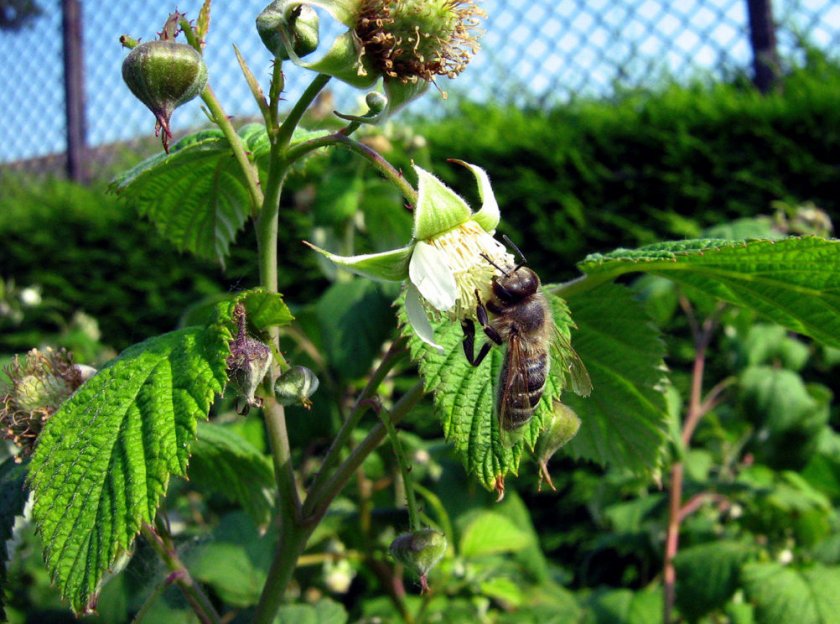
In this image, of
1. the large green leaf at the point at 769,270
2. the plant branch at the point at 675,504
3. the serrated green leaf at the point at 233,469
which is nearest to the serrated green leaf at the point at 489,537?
the plant branch at the point at 675,504

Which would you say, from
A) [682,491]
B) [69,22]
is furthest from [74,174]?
[682,491]


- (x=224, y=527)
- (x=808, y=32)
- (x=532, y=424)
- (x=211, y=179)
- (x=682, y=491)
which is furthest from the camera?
(x=808, y=32)

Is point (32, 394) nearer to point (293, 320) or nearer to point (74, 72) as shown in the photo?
point (293, 320)

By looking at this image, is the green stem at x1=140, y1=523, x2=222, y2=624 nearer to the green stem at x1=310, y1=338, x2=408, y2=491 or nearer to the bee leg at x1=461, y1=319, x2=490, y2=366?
the green stem at x1=310, y1=338, x2=408, y2=491

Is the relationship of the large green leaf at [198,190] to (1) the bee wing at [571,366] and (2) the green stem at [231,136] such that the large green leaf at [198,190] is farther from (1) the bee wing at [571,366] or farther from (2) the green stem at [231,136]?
(1) the bee wing at [571,366]

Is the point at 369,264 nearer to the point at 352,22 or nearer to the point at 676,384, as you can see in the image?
the point at 352,22

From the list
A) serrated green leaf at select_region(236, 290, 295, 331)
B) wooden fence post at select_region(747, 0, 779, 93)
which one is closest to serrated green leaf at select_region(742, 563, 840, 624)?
serrated green leaf at select_region(236, 290, 295, 331)

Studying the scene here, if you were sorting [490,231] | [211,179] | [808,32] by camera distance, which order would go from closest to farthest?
1. [490,231]
2. [211,179]
3. [808,32]
